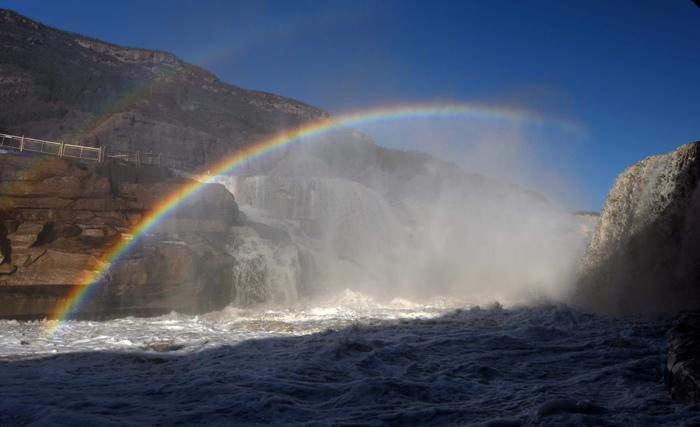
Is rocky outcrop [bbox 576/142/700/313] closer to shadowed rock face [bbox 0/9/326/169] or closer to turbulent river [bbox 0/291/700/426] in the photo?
turbulent river [bbox 0/291/700/426]

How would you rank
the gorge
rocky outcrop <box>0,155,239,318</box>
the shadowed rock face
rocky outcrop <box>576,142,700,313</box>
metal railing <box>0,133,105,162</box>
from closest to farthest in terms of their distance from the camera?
the gorge, rocky outcrop <box>576,142,700,313</box>, rocky outcrop <box>0,155,239,318</box>, metal railing <box>0,133,105,162</box>, the shadowed rock face

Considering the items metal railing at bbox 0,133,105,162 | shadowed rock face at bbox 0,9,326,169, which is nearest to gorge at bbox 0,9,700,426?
shadowed rock face at bbox 0,9,326,169

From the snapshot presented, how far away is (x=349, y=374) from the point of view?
6.29 metres

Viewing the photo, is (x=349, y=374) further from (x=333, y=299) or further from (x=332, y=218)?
(x=332, y=218)

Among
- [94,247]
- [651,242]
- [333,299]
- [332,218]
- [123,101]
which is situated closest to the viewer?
[651,242]

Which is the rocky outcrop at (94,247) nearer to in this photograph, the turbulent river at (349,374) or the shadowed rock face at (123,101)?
the turbulent river at (349,374)

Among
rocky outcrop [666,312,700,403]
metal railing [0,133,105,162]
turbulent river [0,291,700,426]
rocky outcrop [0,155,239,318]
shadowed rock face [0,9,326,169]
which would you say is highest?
shadowed rock face [0,9,326,169]

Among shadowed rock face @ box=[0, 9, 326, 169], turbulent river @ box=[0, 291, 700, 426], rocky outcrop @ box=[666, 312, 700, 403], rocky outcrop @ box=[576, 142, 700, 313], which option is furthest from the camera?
shadowed rock face @ box=[0, 9, 326, 169]

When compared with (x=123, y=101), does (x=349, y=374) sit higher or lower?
lower

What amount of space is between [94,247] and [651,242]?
14.3m

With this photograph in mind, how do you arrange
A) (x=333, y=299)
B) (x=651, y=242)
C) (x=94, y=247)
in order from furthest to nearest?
(x=333, y=299) → (x=94, y=247) → (x=651, y=242)

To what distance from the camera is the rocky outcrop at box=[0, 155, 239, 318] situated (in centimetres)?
1325

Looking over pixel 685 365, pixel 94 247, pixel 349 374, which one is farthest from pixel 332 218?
pixel 685 365

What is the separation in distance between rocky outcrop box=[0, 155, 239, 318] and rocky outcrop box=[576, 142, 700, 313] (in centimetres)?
1099
